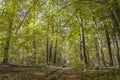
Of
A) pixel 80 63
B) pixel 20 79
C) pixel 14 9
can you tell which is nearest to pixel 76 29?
pixel 80 63

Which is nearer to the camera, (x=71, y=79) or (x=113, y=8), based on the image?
(x=113, y=8)

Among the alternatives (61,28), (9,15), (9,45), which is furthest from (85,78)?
(9,15)

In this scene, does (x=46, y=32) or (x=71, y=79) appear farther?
(x=71, y=79)

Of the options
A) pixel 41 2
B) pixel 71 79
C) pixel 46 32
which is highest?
pixel 41 2

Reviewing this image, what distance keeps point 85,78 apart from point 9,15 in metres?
6.24

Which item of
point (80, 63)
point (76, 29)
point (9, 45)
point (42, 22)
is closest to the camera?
point (9, 45)

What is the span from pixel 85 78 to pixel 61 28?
398 cm

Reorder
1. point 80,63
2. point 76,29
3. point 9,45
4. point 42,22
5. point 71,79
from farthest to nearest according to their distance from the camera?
point 80,63 < point 76,29 < point 71,79 < point 42,22 < point 9,45

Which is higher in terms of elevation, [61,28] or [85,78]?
[61,28]

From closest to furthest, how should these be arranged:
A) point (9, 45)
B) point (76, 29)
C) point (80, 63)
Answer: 1. point (9, 45)
2. point (76, 29)
3. point (80, 63)

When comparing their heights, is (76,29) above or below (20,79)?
above

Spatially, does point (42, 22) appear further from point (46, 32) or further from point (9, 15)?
point (9, 15)

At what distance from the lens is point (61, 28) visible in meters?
9.46

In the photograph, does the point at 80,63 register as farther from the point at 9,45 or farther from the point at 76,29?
the point at 9,45
